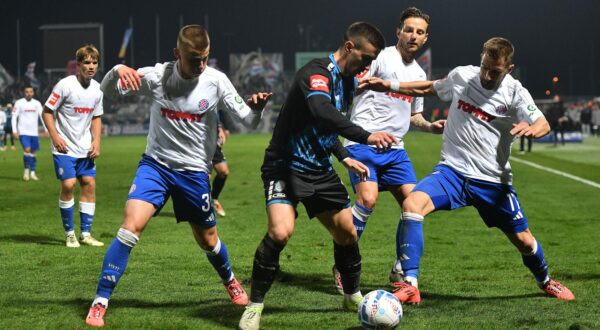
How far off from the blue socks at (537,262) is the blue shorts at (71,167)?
5.34 meters

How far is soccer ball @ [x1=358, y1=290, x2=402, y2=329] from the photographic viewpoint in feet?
18.1

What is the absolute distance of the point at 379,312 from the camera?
553 centimetres

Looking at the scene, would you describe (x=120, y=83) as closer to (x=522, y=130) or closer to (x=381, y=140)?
(x=381, y=140)

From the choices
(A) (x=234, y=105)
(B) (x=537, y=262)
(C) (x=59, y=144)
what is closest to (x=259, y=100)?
(A) (x=234, y=105)

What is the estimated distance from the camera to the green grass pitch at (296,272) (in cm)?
606

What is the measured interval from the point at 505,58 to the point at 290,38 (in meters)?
75.9

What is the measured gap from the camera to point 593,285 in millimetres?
7383

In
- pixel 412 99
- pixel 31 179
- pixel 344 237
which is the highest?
pixel 412 99

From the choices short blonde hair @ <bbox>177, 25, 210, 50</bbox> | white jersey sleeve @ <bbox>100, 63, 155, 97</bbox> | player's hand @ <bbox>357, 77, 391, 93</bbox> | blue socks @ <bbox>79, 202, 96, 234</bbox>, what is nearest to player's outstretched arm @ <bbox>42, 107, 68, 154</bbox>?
blue socks @ <bbox>79, 202, 96, 234</bbox>

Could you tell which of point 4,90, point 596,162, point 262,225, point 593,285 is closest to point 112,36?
point 4,90

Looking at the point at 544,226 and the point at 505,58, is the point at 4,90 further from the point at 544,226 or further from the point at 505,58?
the point at 505,58

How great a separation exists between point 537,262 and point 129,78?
3.53m

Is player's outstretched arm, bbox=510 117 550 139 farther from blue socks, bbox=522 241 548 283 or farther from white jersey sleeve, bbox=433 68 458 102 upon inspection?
blue socks, bbox=522 241 548 283

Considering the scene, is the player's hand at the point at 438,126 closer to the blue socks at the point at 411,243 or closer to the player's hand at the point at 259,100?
the blue socks at the point at 411,243
